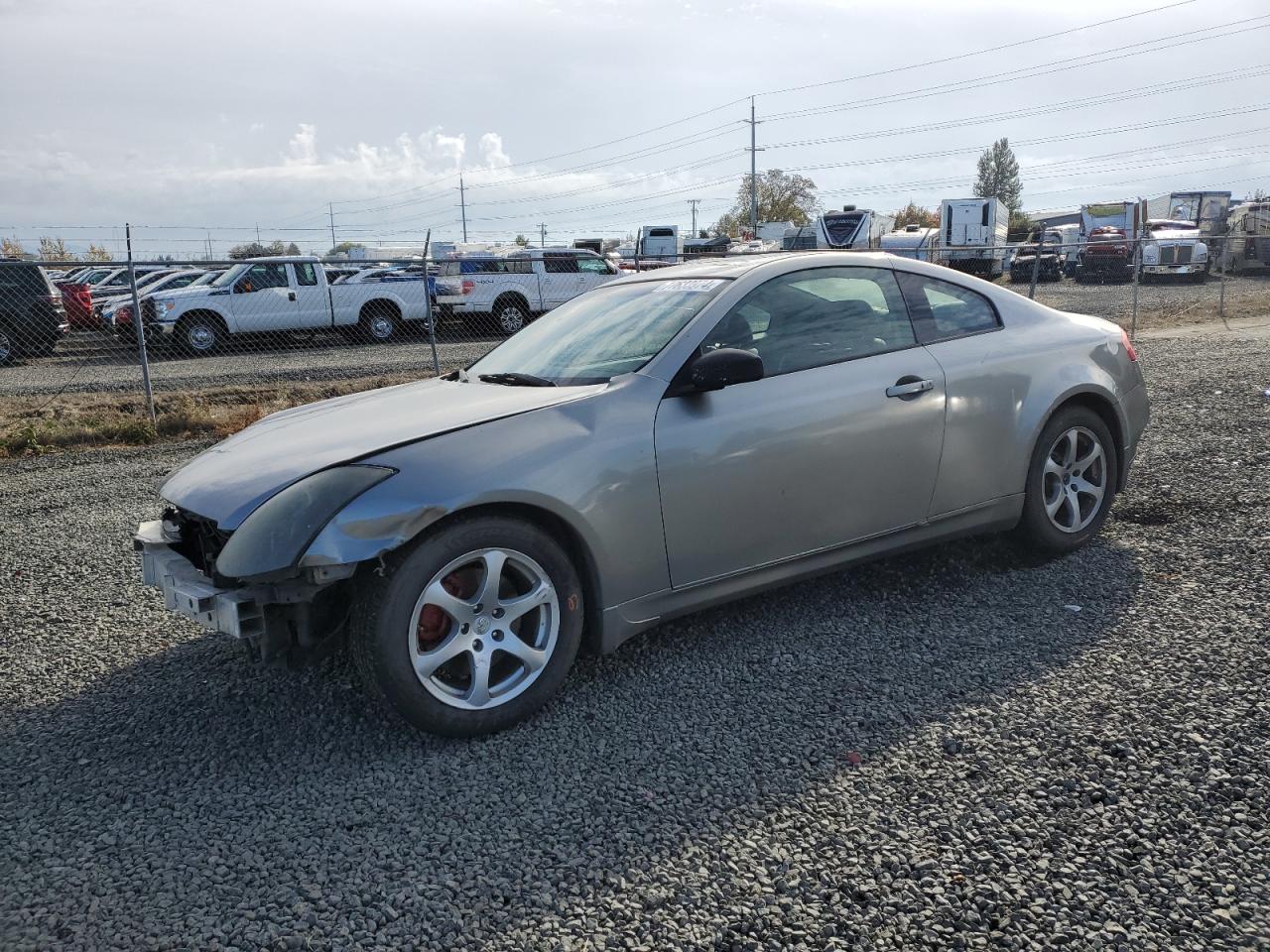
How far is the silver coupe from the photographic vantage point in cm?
318

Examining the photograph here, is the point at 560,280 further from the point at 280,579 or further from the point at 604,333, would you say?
the point at 280,579

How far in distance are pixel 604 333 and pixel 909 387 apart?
1294 mm

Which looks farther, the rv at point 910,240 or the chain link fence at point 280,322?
the rv at point 910,240

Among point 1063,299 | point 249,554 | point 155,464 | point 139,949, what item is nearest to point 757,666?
point 249,554

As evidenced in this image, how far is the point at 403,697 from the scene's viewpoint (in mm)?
3176

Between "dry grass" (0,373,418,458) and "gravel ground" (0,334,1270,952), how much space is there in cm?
537

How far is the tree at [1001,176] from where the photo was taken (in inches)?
5069

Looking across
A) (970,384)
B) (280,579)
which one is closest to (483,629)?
(280,579)

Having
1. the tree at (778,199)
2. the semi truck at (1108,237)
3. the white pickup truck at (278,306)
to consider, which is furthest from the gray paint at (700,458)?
the tree at (778,199)

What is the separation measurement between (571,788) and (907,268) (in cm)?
281

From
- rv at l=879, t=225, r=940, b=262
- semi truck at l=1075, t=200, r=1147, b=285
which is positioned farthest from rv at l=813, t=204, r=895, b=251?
semi truck at l=1075, t=200, r=1147, b=285

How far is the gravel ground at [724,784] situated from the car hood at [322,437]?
2.67 feet

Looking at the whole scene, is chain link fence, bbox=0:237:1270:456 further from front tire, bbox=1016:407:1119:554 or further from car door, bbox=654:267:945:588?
car door, bbox=654:267:945:588

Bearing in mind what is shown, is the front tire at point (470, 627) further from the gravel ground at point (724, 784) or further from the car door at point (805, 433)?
the car door at point (805, 433)
